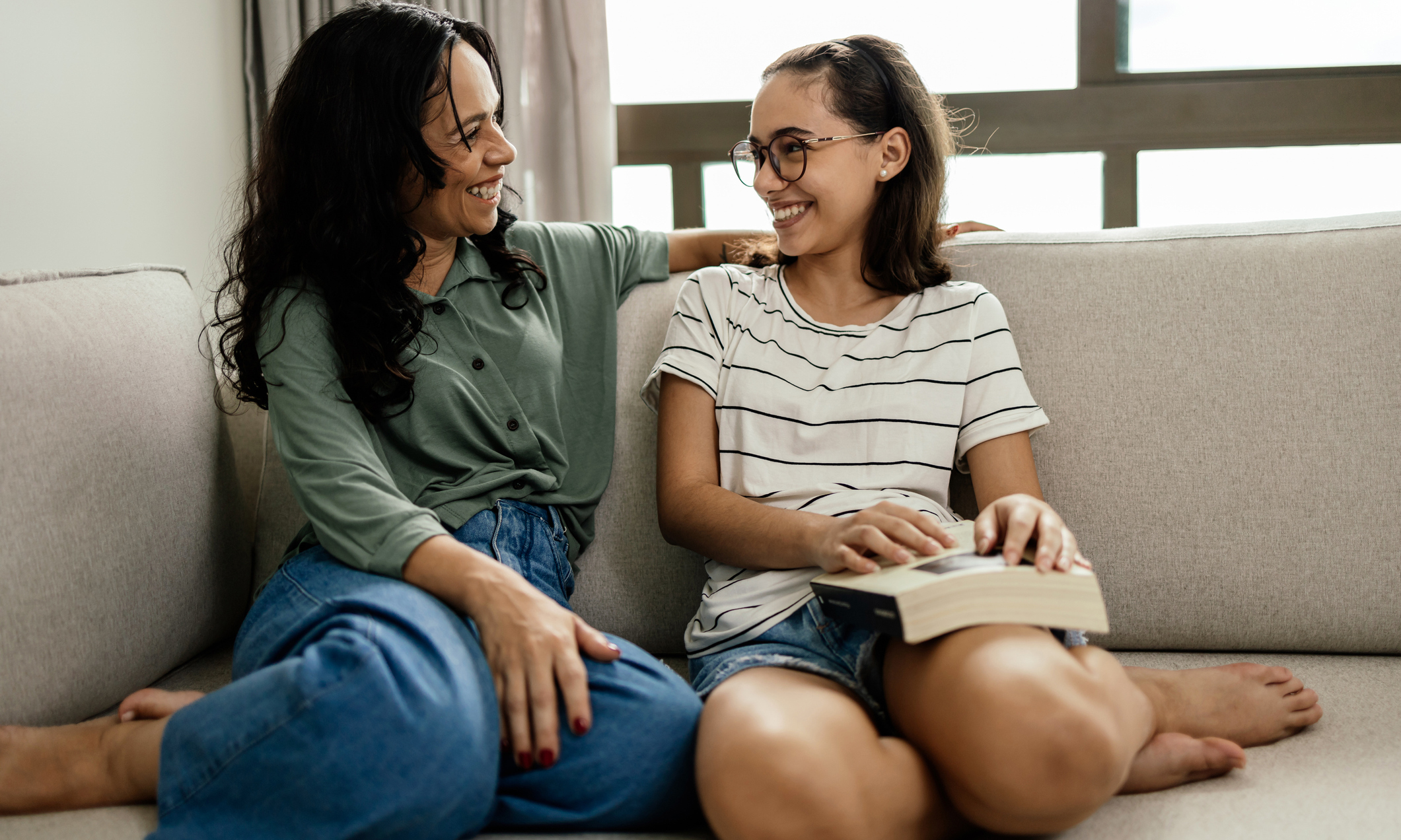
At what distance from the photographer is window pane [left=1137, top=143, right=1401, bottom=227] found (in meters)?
2.64

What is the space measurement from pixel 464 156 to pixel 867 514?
0.66 metres

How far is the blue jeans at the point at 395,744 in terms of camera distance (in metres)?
0.81

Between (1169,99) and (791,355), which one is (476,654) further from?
(1169,99)

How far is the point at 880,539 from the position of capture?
0.94 metres

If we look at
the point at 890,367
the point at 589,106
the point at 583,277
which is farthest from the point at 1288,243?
the point at 589,106

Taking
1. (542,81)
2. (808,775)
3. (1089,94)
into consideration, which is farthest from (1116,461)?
(542,81)

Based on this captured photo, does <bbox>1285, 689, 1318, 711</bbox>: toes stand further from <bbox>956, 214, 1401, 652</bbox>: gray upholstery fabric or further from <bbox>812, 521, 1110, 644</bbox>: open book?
<bbox>812, 521, 1110, 644</bbox>: open book

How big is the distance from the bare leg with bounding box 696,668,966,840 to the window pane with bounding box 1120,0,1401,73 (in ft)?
7.68

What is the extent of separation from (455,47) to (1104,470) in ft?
3.25

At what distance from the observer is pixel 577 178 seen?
2.54 meters

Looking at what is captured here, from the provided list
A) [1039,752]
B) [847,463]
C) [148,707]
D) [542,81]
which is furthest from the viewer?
[542,81]

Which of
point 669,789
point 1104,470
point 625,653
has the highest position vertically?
point 1104,470

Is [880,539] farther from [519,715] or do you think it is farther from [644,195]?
[644,195]

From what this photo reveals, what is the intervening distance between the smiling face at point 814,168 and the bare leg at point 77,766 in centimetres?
91
